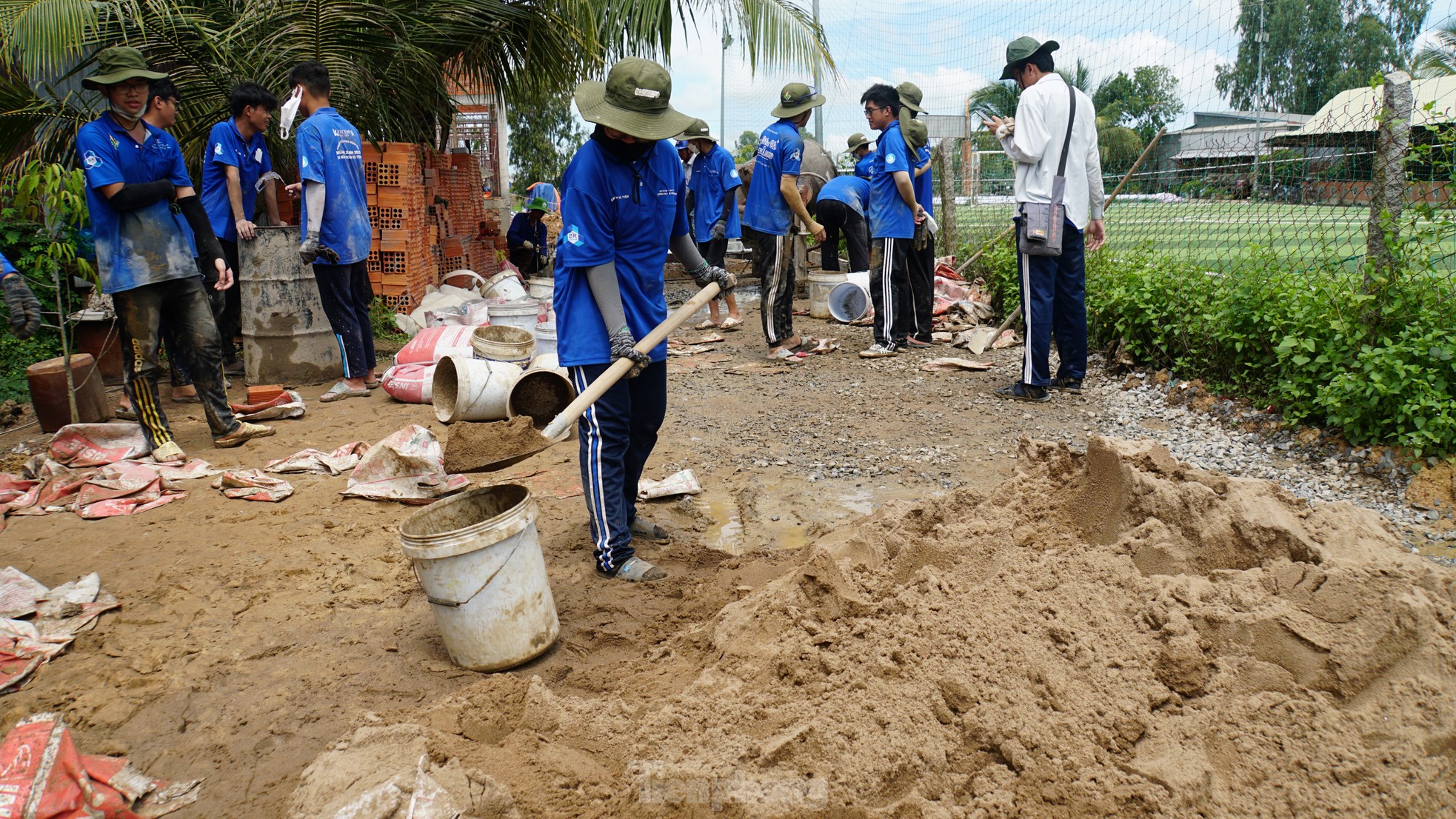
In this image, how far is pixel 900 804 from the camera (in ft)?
6.66

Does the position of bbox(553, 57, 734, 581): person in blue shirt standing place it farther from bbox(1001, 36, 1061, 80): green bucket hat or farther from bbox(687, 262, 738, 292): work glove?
bbox(1001, 36, 1061, 80): green bucket hat

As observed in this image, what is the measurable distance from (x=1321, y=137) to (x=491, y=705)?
18.2 feet

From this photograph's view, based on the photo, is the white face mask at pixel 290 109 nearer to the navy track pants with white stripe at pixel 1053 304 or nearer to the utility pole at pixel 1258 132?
the navy track pants with white stripe at pixel 1053 304

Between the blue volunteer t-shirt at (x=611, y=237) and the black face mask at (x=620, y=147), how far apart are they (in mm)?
18

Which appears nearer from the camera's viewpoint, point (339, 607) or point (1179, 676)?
point (1179, 676)

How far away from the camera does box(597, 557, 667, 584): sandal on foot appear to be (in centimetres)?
353

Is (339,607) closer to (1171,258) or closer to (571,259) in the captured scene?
(571,259)

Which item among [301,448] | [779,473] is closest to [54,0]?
[301,448]

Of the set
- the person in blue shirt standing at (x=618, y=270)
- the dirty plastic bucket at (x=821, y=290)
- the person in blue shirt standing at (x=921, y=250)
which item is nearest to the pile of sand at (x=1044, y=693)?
the person in blue shirt standing at (x=618, y=270)

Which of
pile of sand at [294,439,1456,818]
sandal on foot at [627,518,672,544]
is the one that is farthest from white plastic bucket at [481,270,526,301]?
pile of sand at [294,439,1456,818]

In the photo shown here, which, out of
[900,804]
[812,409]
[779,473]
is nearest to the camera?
Result: [900,804]

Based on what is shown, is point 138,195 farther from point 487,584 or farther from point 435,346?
point 487,584

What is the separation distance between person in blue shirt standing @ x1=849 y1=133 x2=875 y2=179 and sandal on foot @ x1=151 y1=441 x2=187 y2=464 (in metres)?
5.55

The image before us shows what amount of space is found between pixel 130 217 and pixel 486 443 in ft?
7.55
